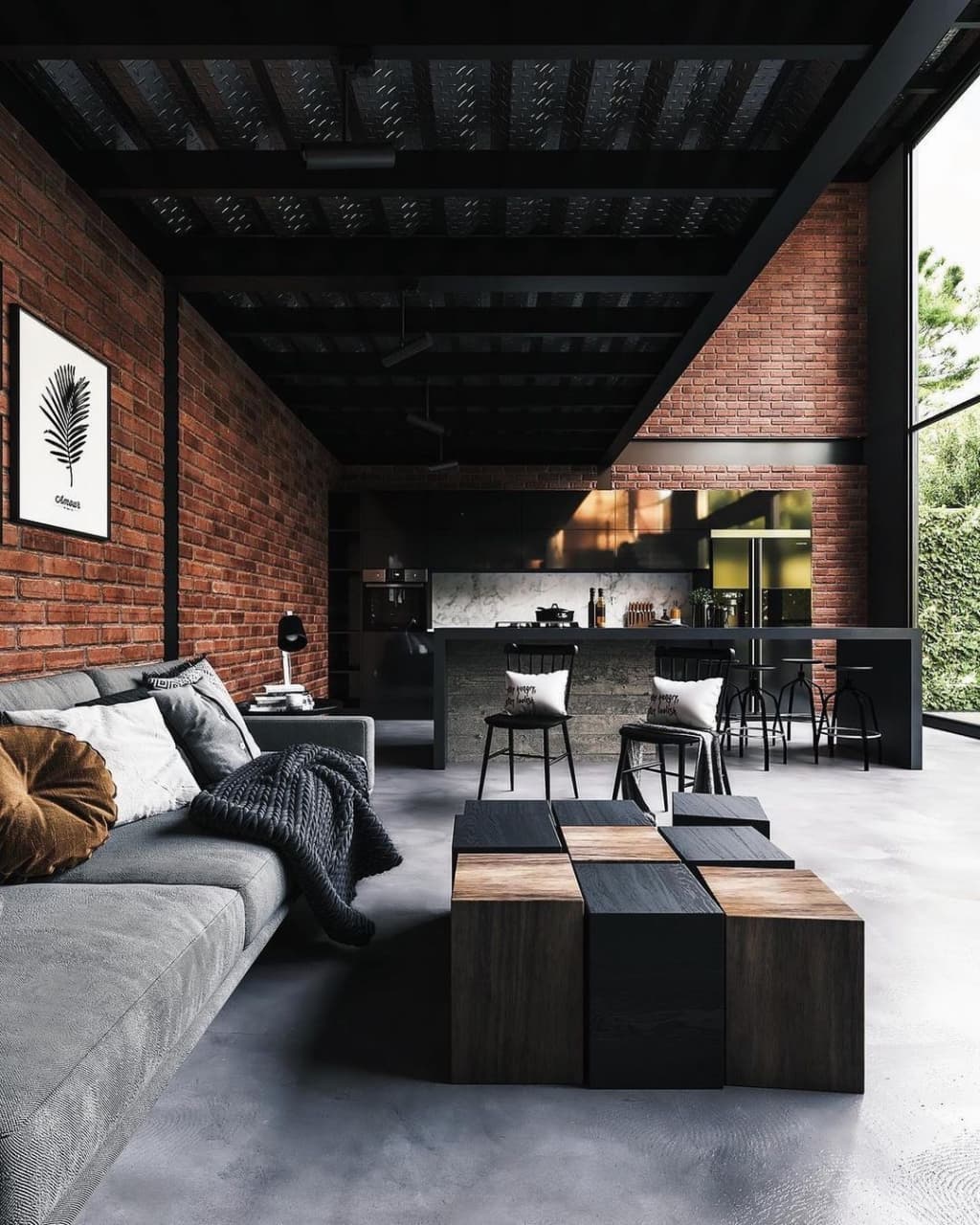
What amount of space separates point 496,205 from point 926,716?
22.4 feet

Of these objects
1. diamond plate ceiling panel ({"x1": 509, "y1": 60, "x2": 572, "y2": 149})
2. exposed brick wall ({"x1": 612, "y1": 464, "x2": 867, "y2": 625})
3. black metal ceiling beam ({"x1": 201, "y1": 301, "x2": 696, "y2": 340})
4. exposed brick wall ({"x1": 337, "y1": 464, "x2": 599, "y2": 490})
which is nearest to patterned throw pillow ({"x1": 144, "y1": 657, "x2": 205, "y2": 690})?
black metal ceiling beam ({"x1": 201, "y1": 301, "x2": 696, "y2": 340})

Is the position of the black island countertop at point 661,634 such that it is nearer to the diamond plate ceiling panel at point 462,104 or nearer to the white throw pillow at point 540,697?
the white throw pillow at point 540,697

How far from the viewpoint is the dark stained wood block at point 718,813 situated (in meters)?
2.81

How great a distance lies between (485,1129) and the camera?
5.55 feet

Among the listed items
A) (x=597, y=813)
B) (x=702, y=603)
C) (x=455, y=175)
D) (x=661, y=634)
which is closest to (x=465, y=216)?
(x=455, y=175)

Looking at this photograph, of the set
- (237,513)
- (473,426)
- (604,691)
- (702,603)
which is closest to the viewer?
(237,513)

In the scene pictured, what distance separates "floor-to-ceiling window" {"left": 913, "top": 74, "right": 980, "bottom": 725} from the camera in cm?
754

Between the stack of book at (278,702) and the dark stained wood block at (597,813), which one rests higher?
the stack of book at (278,702)

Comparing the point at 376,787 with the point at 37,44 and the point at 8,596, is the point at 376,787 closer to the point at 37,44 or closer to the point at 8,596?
the point at 8,596

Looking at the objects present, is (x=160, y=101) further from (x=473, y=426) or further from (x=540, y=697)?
(x=473, y=426)

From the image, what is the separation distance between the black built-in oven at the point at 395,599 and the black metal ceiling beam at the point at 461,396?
231 centimetres

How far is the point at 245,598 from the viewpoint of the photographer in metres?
5.45

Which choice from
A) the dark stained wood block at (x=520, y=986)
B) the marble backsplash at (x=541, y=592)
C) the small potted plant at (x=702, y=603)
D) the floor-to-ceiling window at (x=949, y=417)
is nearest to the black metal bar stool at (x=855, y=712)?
the small potted plant at (x=702, y=603)

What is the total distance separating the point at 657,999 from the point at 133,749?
1651 mm
